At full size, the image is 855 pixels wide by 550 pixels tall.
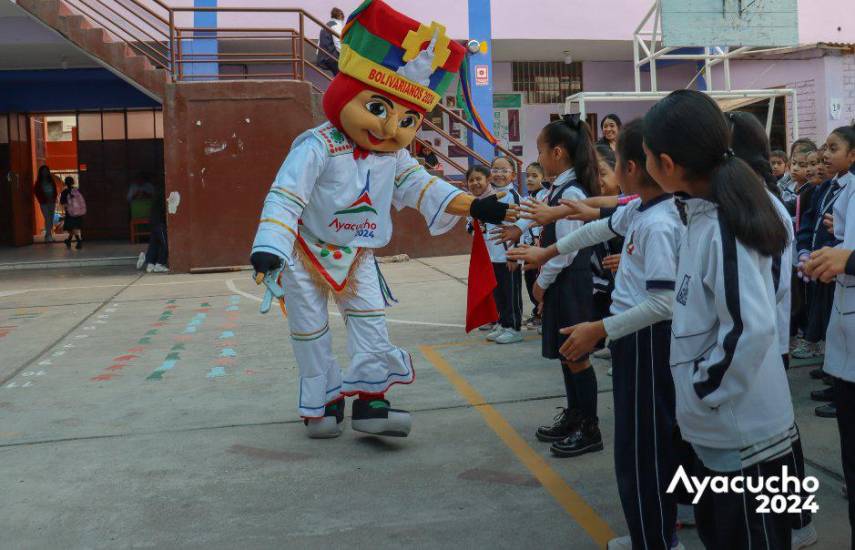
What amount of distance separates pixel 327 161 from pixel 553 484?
1.96m

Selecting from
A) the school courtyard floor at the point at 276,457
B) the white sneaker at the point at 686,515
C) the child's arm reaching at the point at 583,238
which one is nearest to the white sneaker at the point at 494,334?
the school courtyard floor at the point at 276,457

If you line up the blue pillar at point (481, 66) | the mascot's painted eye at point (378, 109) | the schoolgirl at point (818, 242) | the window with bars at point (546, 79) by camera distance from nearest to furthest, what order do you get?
the mascot's painted eye at point (378, 109), the schoolgirl at point (818, 242), the blue pillar at point (481, 66), the window with bars at point (546, 79)

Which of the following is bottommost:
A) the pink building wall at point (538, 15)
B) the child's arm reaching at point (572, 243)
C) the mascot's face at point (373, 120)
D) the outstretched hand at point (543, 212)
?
the child's arm reaching at point (572, 243)

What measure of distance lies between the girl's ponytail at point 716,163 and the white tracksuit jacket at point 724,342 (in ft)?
0.15

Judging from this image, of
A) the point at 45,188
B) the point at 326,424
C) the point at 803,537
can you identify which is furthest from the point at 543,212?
the point at 45,188

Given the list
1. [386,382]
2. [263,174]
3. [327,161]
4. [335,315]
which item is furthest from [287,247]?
[263,174]

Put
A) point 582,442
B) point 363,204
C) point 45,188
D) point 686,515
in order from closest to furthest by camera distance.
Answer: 1. point 686,515
2. point 582,442
3. point 363,204
4. point 45,188

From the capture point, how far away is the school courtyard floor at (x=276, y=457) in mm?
3426

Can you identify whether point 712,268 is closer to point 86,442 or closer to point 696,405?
point 696,405

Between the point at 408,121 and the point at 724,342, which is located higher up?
the point at 408,121

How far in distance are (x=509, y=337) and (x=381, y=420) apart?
2.83 m

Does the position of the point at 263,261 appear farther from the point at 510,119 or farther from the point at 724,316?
the point at 510,119

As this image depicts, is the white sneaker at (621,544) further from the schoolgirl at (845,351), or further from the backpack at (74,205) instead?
the backpack at (74,205)

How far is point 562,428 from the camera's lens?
4379mm
